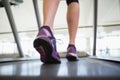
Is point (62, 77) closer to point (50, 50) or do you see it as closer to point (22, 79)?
point (22, 79)

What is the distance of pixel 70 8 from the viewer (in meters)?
1.44

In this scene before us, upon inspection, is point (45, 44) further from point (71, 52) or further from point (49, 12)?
point (71, 52)

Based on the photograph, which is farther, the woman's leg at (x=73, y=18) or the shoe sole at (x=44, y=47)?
the woman's leg at (x=73, y=18)

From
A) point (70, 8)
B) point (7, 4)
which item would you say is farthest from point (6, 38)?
point (70, 8)

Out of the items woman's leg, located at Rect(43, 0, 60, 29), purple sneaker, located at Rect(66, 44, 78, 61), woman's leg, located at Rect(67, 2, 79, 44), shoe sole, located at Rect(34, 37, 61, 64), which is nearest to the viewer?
shoe sole, located at Rect(34, 37, 61, 64)

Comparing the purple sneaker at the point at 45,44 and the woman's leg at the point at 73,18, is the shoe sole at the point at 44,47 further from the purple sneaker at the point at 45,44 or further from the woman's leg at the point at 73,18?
the woman's leg at the point at 73,18

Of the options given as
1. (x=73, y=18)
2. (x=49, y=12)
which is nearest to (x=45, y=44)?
(x=49, y=12)

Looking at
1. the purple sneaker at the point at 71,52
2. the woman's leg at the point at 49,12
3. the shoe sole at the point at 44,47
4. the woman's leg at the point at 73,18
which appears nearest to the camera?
the shoe sole at the point at 44,47

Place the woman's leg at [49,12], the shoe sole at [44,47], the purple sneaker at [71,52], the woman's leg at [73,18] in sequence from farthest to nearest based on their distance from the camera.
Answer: the woman's leg at [73,18]
the purple sneaker at [71,52]
the woman's leg at [49,12]
the shoe sole at [44,47]

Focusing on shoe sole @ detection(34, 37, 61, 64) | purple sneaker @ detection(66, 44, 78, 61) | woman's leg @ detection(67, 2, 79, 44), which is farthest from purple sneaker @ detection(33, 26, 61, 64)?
woman's leg @ detection(67, 2, 79, 44)

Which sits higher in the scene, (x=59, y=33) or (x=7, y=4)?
(x=7, y=4)

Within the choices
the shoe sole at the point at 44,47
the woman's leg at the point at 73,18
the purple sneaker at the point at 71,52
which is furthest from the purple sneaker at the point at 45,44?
the woman's leg at the point at 73,18

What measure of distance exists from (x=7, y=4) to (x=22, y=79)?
1.81 meters

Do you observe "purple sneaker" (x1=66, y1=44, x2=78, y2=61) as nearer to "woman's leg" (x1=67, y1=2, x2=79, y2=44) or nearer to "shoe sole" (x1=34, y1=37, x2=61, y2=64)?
"woman's leg" (x1=67, y1=2, x2=79, y2=44)
